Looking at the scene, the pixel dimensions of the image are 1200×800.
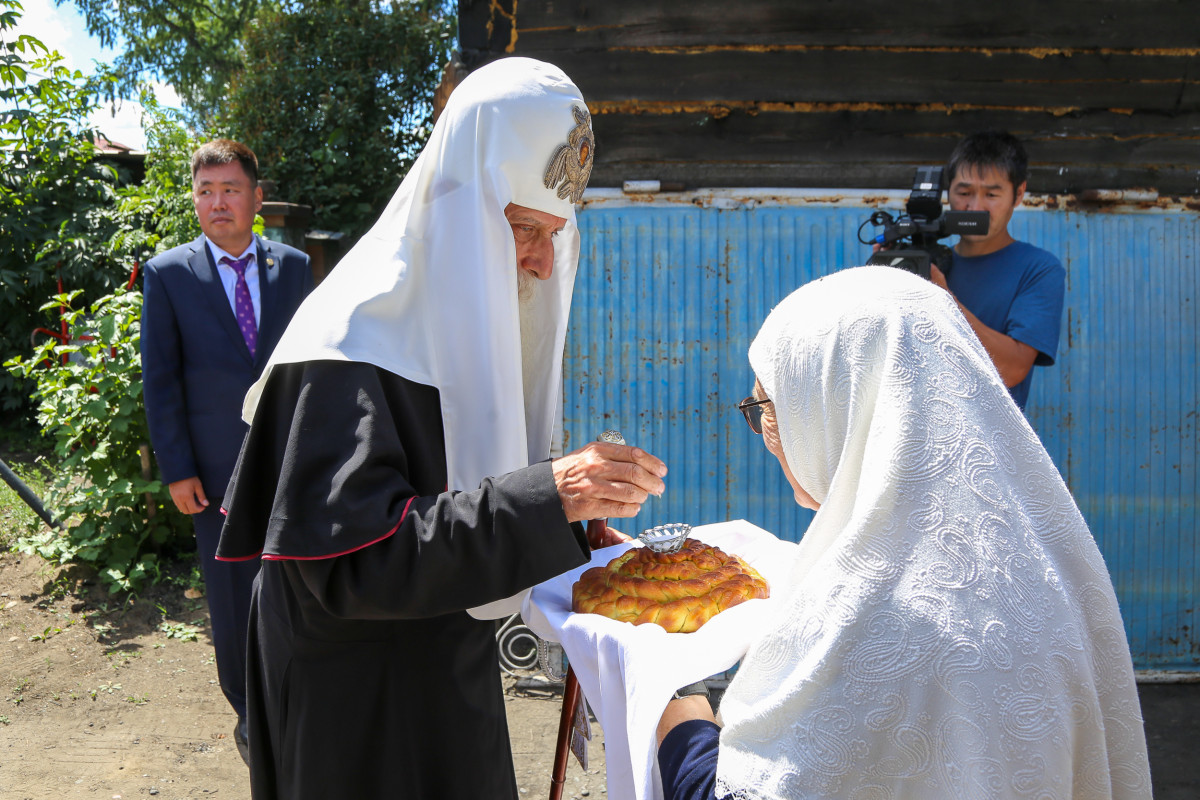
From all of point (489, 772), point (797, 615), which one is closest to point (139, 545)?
point (489, 772)

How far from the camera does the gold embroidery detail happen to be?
5.65ft

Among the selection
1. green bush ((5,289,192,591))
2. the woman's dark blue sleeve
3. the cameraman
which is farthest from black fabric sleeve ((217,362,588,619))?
green bush ((5,289,192,591))

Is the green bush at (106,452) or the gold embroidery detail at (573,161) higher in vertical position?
the gold embroidery detail at (573,161)

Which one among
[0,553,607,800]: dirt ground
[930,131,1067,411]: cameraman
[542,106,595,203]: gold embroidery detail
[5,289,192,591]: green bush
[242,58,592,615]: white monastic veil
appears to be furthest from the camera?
[5,289,192,591]: green bush

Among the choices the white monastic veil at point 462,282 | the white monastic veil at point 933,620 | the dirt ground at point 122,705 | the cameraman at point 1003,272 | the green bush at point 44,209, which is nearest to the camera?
the white monastic veil at point 933,620

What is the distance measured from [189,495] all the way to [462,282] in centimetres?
258

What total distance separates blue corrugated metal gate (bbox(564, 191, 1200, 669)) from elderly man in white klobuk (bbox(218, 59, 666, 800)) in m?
2.42

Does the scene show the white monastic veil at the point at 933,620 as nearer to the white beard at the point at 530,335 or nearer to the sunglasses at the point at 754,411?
the sunglasses at the point at 754,411

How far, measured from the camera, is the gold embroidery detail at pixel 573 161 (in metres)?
1.72

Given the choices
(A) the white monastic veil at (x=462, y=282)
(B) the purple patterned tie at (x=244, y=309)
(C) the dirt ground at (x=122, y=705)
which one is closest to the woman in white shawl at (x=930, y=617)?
(A) the white monastic veil at (x=462, y=282)

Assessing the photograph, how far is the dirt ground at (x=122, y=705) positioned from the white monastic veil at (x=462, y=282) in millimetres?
2343

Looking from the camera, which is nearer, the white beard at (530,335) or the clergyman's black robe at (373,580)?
the clergyman's black robe at (373,580)

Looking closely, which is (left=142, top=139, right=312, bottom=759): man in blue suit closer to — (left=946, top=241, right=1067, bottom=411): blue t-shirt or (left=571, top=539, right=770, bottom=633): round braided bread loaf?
(left=571, top=539, right=770, bottom=633): round braided bread loaf

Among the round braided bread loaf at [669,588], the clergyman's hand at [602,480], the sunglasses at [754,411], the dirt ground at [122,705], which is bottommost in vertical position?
the dirt ground at [122,705]
